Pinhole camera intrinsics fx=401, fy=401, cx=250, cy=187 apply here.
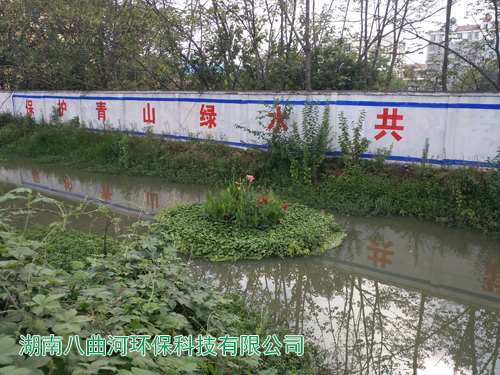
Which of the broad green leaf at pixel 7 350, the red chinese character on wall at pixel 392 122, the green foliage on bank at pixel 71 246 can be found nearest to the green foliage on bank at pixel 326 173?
the red chinese character on wall at pixel 392 122

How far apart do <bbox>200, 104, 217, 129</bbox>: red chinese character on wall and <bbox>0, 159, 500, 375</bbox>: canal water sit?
3659 millimetres

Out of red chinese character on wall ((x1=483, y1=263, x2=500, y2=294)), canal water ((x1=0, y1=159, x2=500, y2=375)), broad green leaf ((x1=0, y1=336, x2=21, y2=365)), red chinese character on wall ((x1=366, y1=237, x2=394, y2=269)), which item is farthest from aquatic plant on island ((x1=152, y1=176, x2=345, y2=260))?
broad green leaf ((x1=0, y1=336, x2=21, y2=365))

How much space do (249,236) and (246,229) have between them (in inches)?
7.7

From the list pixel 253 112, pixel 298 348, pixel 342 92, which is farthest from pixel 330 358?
pixel 253 112

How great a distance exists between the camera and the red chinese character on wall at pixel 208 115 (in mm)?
9569

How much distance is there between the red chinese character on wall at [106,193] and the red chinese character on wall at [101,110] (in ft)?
12.2

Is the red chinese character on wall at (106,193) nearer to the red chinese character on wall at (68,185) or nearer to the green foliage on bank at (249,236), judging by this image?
the red chinese character on wall at (68,185)

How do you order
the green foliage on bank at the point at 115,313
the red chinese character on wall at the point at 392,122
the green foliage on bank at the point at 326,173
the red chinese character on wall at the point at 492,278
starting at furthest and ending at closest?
1. the red chinese character on wall at the point at 392,122
2. the green foliage on bank at the point at 326,173
3. the red chinese character on wall at the point at 492,278
4. the green foliage on bank at the point at 115,313

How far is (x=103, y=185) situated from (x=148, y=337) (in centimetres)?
727

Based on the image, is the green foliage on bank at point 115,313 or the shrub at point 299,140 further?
the shrub at point 299,140

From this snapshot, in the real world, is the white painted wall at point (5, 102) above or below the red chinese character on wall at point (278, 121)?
above

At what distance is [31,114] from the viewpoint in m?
13.6

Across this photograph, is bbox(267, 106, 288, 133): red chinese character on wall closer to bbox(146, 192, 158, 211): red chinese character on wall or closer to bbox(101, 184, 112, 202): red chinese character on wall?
bbox(146, 192, 158, 211): red chinese character on wall

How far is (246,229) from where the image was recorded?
5504 millimetres
